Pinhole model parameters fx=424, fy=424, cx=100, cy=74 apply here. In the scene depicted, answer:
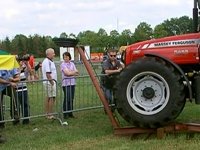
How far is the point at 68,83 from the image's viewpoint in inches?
370

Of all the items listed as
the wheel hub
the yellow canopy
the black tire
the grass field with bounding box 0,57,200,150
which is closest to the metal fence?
the grass field with bounding box 0,57,200,150

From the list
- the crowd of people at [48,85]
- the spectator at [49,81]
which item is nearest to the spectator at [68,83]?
the crowd of people at [48,85]

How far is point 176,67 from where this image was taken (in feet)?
21.0

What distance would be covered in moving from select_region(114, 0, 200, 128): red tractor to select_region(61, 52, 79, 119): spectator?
2.76m

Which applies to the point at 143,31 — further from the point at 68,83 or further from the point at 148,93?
the point at 148,93

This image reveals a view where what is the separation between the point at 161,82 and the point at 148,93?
26 centimetres

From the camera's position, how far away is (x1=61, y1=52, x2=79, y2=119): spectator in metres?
9.24

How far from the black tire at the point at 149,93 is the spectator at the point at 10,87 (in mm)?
2310

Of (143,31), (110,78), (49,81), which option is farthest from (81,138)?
(143,31)

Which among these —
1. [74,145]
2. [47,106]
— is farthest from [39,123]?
[74,145]

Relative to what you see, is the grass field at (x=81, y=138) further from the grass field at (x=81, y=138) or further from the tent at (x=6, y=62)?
the tent at (x=6, y=62)

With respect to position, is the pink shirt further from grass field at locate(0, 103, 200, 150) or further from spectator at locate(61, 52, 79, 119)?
grass field at locate(0, 103, 200, 150)

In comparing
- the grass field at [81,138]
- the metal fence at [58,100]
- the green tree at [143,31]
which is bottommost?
the grass field at [81,138]

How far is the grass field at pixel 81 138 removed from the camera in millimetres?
6202
